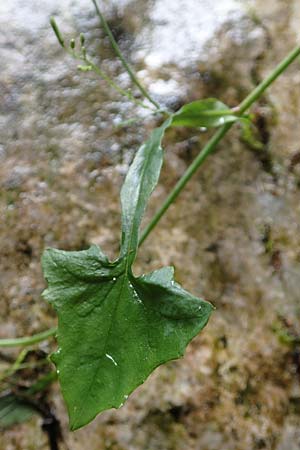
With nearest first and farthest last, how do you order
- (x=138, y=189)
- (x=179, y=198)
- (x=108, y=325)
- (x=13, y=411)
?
1. (x=108, y=325)
2. (x=138, y=189)
3. (x=13, y=411)
4. (x=179, y=198)

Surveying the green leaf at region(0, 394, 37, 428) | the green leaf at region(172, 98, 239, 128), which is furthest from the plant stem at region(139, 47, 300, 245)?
the green leaf at region(0, 394, 37, 428)

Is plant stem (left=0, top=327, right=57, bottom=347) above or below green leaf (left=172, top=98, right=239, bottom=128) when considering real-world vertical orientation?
below

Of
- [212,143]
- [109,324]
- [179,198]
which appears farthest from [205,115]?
[109,324]

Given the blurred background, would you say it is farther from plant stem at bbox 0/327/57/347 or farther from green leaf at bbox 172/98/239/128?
green leaf at bbox 172/98/239/128

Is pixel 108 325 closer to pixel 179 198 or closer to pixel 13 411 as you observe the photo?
pixel 13 411

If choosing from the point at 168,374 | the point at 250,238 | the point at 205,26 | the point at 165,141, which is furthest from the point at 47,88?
the point at 168,374

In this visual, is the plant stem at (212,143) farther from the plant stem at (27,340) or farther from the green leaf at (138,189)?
the plant stem at (27,340)

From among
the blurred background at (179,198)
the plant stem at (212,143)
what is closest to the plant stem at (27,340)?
the blurred background at (179,198)
